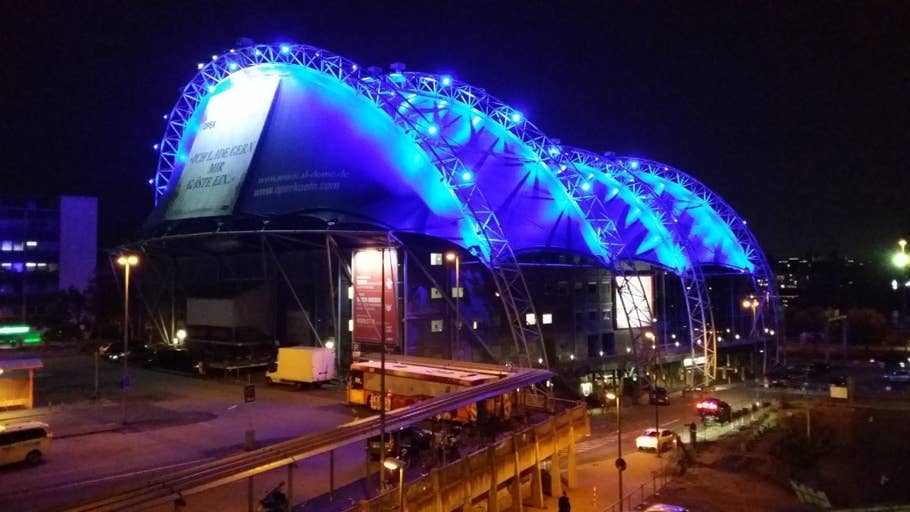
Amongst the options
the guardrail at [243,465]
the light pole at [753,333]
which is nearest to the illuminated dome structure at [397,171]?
the light pole at [753,333]

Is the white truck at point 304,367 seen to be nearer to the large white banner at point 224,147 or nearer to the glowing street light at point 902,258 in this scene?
the large white banner at point 224,147

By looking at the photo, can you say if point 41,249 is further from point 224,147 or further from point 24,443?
point 24,443

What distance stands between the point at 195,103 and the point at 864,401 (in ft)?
206

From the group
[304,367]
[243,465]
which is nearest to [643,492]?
[243,465]

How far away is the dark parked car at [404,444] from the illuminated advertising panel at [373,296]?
1964cm

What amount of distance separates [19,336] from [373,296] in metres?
59.0

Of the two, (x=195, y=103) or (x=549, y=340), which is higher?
(x=195, y=103)

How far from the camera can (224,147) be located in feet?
176

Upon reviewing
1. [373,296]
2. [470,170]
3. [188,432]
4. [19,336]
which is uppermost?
[470,170]

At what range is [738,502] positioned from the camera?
28953 millimetres

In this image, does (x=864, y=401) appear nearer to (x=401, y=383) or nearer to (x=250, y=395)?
(x=401, y=383)

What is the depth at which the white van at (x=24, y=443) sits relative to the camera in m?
21.8

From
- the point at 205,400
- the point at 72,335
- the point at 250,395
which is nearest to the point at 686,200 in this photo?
the point at 205,400

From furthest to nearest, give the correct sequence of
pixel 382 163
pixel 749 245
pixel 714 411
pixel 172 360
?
pixel 749 245, pixel 172 360, pixel 382 163, pixel 714 411
